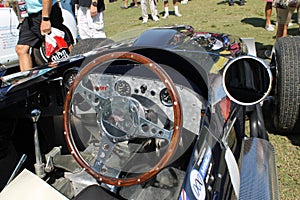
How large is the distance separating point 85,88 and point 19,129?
74cm

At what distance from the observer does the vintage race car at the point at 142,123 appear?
1.32 meters

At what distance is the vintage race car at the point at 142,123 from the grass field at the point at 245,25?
0.57m

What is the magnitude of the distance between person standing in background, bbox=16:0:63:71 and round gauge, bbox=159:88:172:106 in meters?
2.49

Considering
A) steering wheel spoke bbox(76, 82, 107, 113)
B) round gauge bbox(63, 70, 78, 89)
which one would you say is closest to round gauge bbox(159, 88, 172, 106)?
steering wheel spoke bbox(76, 82, 107, 113)

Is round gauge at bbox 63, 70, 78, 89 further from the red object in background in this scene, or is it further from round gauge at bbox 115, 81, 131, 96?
the red object in background

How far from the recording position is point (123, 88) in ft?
4.52

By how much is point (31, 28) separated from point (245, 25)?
513 centimetres

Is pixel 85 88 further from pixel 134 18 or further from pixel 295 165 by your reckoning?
pixel 134 18

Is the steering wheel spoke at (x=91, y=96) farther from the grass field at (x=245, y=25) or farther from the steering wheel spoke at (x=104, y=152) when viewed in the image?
the grass field at (x=245, y=25)

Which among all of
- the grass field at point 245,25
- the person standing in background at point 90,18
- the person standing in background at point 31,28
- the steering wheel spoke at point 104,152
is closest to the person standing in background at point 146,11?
the grass field at point 245,25

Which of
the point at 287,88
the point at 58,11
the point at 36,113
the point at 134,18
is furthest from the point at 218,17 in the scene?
the point at 36,113

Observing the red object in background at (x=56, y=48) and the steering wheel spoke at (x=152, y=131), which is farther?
the red object in background at (x=56, y=48)

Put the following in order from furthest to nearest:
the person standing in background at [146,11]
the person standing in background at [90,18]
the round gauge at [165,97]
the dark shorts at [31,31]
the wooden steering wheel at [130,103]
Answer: the person standing in background at [146,11]
the person standing in background at [90,18]
the dark shorts at [31,31]
the round gauge at [165,97]
the wooden steering wheel at [130,103]

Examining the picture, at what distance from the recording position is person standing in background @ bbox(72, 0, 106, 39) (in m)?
4.88
